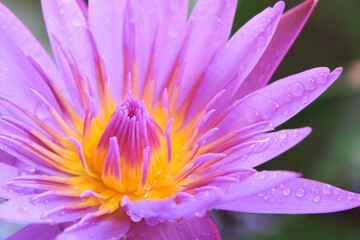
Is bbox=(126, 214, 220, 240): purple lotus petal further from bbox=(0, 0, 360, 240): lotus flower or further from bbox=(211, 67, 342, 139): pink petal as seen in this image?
bbox=(211, 67, 342, 139): pink petal

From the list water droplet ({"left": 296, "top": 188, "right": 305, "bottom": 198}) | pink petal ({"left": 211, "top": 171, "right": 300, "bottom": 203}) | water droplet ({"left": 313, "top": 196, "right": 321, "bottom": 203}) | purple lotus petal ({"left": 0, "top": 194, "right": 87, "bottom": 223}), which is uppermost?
purple lotus petal ({"left": 0, "top": 194, "right": 87, "bottom": 223})

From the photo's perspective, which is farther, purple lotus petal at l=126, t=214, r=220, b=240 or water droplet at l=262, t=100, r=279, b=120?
water droplet at l=262, t=100, r=279, b=120

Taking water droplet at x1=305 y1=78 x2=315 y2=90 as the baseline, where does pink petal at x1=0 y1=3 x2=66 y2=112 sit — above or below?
above

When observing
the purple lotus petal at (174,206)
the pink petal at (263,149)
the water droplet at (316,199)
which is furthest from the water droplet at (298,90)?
the purple lotus petal at (174,206)

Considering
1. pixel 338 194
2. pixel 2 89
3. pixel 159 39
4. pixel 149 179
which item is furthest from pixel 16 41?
pixel 338 194

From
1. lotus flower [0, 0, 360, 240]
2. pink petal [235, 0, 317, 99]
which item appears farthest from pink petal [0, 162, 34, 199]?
pink petal [235, 0, 317, 99]

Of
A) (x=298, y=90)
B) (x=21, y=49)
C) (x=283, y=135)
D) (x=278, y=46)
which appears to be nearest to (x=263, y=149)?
(x=283, y=135)

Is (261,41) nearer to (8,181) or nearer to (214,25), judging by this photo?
(214,25)

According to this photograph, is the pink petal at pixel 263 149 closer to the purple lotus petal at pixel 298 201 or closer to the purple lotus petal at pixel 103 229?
the purple lotus petal at pixel 298 201
